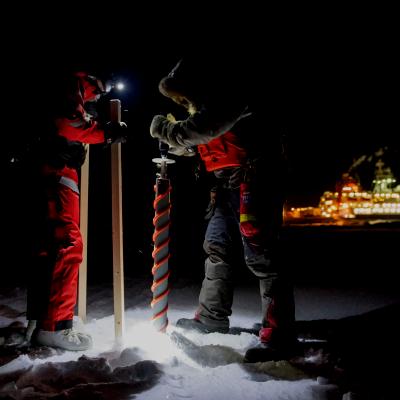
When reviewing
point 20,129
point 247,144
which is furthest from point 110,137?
point 247,144

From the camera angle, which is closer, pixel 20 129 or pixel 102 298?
pixel 20 129

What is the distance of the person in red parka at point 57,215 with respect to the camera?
3.25 meters

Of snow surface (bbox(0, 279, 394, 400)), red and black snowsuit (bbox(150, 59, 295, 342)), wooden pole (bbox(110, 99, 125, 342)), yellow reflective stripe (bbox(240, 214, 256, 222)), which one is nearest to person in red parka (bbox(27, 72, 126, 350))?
wooden pole (bbox(110, 99, 125, 342))

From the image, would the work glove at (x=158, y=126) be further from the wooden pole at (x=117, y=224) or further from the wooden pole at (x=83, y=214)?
the wooden pole at (x=83, y=214)

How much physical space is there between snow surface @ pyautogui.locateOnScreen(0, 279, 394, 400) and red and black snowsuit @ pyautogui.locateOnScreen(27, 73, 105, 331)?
0.37m

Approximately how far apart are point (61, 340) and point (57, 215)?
977 millimetres

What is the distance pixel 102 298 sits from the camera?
517 cm

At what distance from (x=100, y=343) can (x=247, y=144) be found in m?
2.06

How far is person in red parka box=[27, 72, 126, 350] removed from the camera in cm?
325

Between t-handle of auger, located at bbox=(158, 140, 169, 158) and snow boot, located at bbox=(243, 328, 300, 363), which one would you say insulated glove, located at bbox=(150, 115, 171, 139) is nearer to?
t-handle of auger, located at bbox=(158, 140, 169, 158)

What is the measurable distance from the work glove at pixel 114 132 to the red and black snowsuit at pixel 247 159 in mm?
342

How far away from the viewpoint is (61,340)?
10.9 ft

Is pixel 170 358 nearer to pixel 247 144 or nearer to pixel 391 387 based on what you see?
pixel 391 387

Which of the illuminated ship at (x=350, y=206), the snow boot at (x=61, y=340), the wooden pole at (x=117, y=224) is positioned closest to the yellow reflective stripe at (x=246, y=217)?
the wooden pole at (x=117, y=224)
